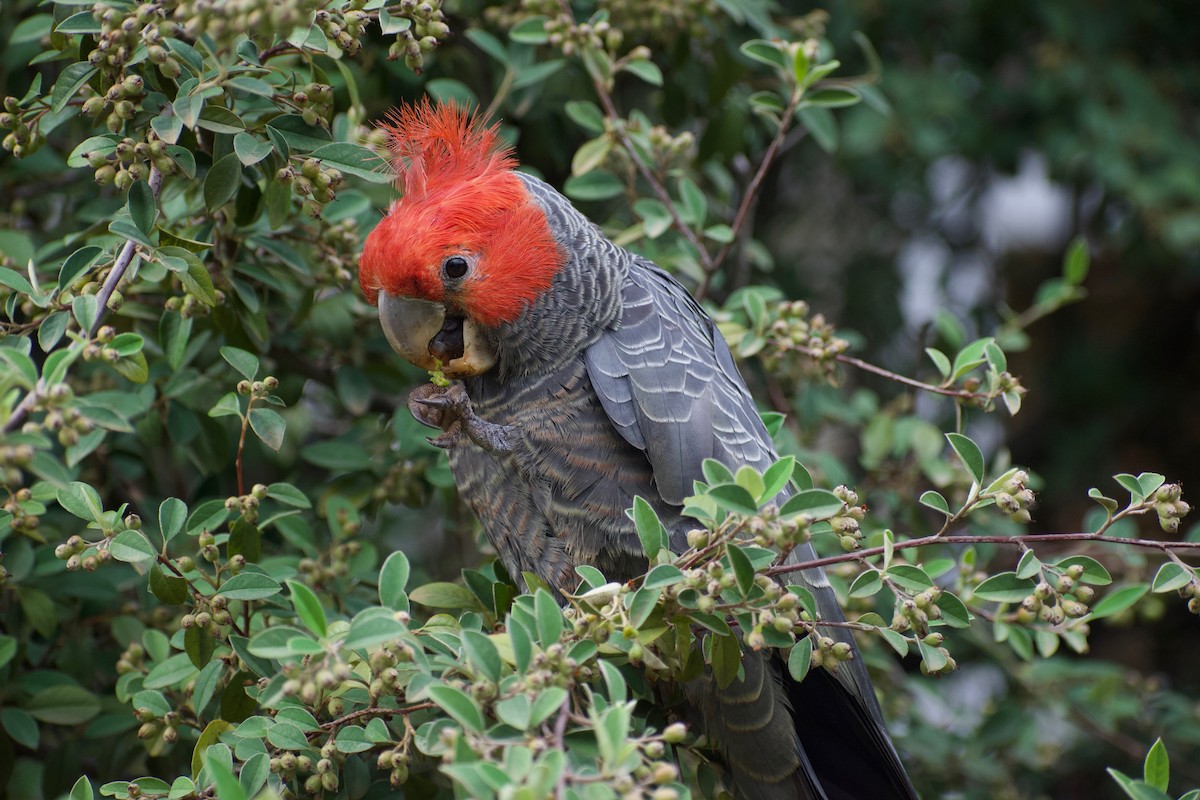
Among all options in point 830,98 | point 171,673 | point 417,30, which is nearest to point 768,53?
point 830,98

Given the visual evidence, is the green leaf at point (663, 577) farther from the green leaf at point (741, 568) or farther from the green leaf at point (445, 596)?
the green leaf at point (445, 596)

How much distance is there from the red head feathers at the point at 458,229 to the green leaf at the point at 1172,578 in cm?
142

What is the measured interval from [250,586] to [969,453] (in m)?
1.38

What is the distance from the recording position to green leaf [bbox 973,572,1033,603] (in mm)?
1872

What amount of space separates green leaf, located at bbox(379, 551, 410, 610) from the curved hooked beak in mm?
737

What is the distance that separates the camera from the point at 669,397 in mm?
2299

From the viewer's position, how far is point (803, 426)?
3.12 m

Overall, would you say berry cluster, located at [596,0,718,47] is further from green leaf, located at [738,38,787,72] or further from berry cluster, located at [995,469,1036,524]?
berry cluster, located at [995,469,1036,524]

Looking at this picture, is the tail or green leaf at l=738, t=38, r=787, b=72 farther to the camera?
green leaf at l=738, t=38, r=787, b=72

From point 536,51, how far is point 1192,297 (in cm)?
392

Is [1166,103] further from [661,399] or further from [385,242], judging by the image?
[385,242]

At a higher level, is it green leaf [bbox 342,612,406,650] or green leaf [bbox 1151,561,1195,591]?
green leaf [bbox 342,612,406,650]

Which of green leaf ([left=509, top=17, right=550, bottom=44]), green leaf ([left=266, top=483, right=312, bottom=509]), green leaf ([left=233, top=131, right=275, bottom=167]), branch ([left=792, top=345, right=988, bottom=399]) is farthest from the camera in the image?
green leaf ([left=509, top=17, right=550, bottom=44])

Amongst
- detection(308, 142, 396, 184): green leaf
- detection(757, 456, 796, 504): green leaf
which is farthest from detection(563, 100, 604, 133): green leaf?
detection(757, 456, 796, 504): green leaf
